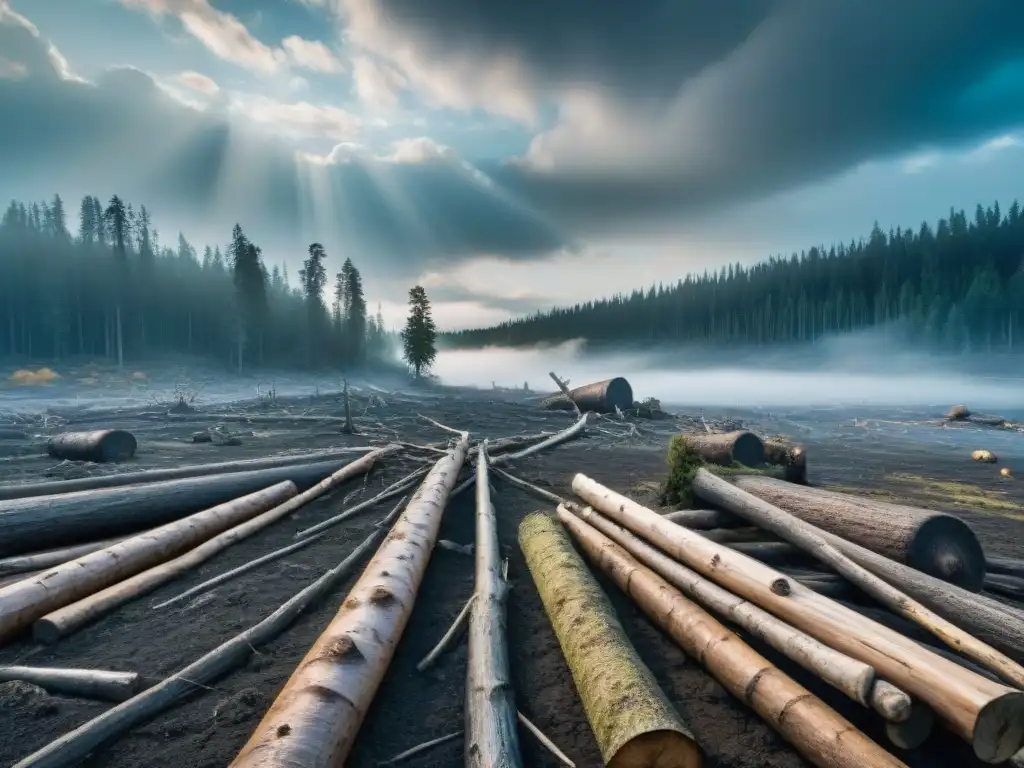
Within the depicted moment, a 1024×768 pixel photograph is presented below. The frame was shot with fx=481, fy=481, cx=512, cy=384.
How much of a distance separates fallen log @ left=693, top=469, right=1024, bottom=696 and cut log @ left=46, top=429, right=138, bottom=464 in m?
14.2

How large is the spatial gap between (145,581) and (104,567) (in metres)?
0.45

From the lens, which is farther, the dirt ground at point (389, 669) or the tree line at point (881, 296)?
the tree line at point (881, 296)

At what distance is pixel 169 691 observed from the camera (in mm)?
3721

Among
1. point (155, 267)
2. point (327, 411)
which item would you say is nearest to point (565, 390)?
point (327, 411)

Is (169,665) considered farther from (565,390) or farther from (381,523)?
(565,390)

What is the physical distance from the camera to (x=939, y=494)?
36.3 feet

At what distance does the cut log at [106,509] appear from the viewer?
6.44 m

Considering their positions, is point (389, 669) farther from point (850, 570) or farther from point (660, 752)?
point (850, 570)

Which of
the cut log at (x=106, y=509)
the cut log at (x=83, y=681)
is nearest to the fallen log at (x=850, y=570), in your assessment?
the cut log at (x=83, y=681)

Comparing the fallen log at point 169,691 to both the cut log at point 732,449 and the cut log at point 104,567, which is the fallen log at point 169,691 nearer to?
the cut log at point 104,567

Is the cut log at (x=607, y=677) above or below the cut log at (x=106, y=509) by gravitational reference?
below

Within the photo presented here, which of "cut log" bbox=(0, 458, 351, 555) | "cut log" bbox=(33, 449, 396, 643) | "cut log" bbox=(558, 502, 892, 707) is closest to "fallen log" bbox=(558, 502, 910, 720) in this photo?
"cut log" bbox=(558, 502, 892, 707)

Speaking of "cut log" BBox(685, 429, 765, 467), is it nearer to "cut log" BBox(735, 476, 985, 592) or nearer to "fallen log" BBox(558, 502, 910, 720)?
"cut log" BBox(735, 476, 985, 592)

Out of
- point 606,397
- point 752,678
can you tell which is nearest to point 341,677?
point 752,678
